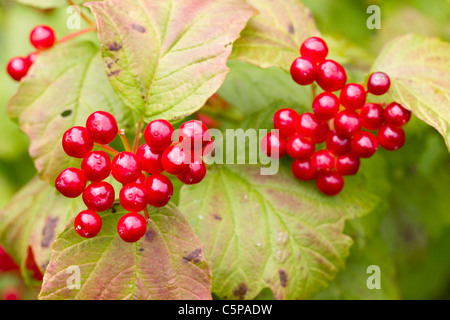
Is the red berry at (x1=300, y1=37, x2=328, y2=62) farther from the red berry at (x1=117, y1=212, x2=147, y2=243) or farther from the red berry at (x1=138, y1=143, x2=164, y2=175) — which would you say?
the red berry at (x1=117, y1=212, x2=147, y2=243)

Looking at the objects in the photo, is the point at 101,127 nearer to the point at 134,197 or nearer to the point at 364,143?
the point at 134,197

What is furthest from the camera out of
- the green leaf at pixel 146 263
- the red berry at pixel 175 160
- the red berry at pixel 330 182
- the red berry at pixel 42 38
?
the red berry at pixel 42 38

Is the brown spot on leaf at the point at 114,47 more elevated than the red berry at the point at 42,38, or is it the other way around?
the brown spot on leaf at the point at 114,47

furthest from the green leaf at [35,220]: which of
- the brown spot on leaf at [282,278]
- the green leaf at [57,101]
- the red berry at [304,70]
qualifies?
the red berry at [304,70]

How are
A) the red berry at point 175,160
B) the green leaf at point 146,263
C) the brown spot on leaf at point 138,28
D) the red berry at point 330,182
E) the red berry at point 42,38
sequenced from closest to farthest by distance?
1. the red berry at point 175,160
2. the green leaf at point 146,263
3. the brown spot on leaf at point 138,28
4. the red berry at point 330,182
5. the red berry at point 42,38

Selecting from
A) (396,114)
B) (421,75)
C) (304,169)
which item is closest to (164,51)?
(304,169)

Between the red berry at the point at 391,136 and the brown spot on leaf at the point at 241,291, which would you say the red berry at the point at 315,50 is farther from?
the brown spot on leaf at the point at 241,291
